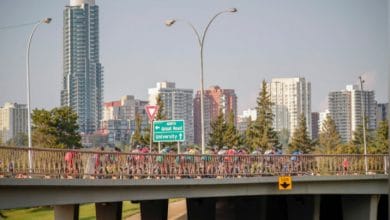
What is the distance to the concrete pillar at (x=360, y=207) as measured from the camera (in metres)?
40.0

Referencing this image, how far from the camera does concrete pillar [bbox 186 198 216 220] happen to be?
4453 centimetres

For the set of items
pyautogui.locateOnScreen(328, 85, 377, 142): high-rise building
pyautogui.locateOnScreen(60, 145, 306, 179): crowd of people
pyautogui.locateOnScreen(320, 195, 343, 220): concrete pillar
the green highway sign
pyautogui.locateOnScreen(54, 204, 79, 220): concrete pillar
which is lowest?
pyautogui.locateOnScreen(320, 195, 343, 220): concrete pillar

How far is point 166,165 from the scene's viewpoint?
31734mm

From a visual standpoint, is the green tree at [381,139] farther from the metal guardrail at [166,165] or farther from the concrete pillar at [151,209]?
the concrete pillar at [151,209]

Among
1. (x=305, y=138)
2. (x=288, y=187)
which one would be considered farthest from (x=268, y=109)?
(x=288, y=187)

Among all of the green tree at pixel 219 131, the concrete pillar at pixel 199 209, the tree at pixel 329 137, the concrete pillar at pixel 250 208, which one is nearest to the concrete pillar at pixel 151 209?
the concrete pillar at pixel 199 209

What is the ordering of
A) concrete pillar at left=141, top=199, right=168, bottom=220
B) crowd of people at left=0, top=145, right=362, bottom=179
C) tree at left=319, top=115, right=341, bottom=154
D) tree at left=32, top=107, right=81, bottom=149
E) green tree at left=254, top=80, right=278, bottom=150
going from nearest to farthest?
crowd of people at left=0, top=145, right=362, bottom=179 → concrete pillar at left=141, top=199, right=168, bottom=220 → tree at left=32, top=107, right=81, bottom=149 → green tree at left=254, top=80, right=278, bottom=150 → tree at left=319, top=115, right=341, bottom=154

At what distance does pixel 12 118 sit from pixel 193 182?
93676mm

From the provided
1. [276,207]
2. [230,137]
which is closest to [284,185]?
[276,207]

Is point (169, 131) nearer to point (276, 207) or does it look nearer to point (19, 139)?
point (276, 207)

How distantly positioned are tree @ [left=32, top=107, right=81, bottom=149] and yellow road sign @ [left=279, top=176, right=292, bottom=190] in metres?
31.7

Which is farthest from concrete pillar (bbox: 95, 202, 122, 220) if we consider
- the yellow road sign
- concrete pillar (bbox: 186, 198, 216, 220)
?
the yellow road sign

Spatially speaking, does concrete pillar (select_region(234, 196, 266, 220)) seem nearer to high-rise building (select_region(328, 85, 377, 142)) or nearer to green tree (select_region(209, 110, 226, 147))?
green tree (select_region(209, 110, 226, 147))

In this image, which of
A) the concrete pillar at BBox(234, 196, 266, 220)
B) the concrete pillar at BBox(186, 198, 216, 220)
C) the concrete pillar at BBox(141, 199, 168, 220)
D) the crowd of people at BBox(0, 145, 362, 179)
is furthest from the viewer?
the concrete pillar at BBox(234, 196, 266, 220)
